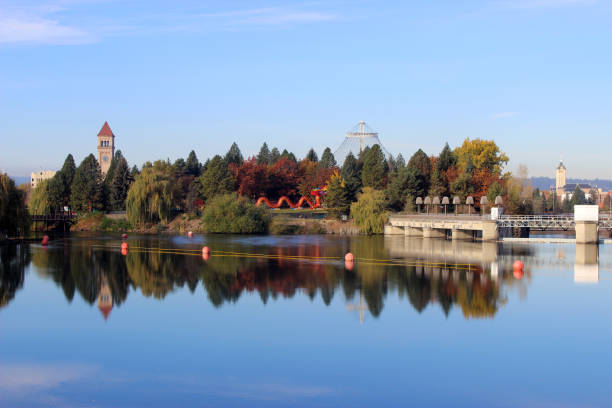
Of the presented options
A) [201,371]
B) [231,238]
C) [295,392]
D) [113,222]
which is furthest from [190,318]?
[113,222]

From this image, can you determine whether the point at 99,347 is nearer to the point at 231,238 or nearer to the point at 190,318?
the point at 190,318

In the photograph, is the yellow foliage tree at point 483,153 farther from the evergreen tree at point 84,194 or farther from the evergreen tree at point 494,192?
the evergreen tree at point 84,194

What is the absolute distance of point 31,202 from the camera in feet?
239

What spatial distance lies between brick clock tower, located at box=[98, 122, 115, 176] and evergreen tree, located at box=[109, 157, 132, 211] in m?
65.1

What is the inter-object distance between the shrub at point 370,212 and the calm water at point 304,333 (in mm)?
26364

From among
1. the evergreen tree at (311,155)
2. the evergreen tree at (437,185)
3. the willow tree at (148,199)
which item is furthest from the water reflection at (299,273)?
the evergreen tree at (311,155)

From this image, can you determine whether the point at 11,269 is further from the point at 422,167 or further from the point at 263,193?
the point at 263,193

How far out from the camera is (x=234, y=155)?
114375 millimetres

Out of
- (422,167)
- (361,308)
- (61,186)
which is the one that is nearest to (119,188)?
(61,186)

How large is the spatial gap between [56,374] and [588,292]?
22.8 meters

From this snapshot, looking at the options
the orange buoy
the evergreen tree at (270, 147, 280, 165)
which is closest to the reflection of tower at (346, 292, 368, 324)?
the orange buoy

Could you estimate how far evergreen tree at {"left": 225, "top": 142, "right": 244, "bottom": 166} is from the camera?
112 metres

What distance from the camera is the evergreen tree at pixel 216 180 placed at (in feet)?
258

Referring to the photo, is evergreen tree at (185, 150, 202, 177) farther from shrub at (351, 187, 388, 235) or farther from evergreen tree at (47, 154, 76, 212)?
shrub at (351, 187, 388, 235)
